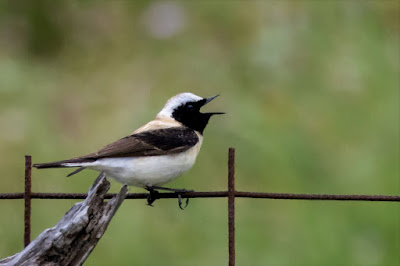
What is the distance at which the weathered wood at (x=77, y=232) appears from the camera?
8.13ft

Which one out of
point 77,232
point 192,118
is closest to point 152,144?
point 192,118

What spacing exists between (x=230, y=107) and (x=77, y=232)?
4.57m

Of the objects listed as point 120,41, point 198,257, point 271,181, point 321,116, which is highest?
point 120,41

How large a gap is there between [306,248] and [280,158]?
3.02 feet

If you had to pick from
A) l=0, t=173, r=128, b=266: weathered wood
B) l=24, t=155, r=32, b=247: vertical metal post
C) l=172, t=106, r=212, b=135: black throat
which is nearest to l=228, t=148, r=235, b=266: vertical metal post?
l=0, t=173, r=128, b=266: weathered wood

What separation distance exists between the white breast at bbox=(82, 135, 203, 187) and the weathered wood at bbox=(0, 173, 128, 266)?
1525mm

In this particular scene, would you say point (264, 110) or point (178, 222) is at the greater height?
point (264, 110)

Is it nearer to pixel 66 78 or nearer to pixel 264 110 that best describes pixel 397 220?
pixel 264 110

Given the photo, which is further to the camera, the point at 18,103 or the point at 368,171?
the point at 18,103

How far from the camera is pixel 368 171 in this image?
5984 mm

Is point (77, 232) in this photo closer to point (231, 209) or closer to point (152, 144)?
point (231, 209)

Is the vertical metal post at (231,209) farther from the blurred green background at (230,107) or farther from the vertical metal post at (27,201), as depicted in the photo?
the blurred green background at (230,107)

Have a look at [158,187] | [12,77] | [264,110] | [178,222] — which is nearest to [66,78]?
[12,77]

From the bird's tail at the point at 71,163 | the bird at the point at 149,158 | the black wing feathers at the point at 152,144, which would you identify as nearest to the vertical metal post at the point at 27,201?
the bird's tail at the point at 71,163
